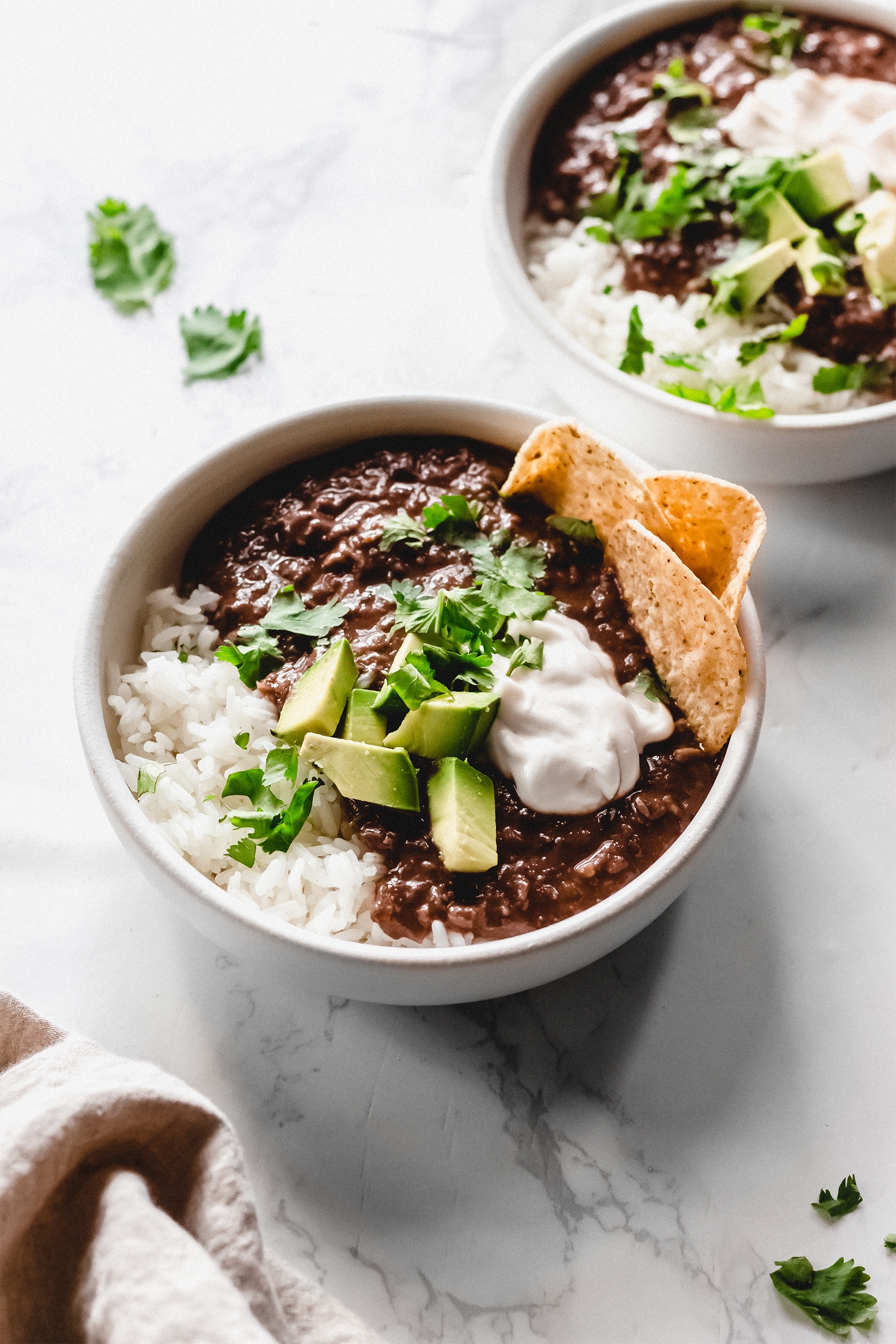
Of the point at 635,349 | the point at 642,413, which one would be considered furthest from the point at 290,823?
the point at 635,349

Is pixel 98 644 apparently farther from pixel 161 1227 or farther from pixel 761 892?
pixel 761 892

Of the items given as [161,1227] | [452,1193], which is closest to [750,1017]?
[452,1193]

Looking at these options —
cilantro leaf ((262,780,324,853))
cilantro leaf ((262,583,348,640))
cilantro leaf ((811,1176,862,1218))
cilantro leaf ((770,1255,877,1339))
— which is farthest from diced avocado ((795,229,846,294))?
cilantro leaf ((770,1255,877,1339))

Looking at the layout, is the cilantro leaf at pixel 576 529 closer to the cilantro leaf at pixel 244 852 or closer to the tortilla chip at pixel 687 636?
the tortilla chip at pixel 687 636

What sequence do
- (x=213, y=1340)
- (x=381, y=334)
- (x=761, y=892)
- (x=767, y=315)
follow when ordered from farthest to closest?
(x=381, y=334) → (x=767, y=315) → (x=761, y=892) → (x=213, y=1340)

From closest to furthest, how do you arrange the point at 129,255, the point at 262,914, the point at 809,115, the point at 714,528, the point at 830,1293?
the point at 262,914 → the point at 830,1293 → the point at 714,528 → the point at 809,115 → the point at 129,255

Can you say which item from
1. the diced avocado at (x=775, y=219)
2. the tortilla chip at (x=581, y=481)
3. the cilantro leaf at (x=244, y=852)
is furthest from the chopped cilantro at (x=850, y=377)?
the cilantro leaf at (x=244, y=852)

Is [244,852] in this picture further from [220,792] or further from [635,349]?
[635,349]
